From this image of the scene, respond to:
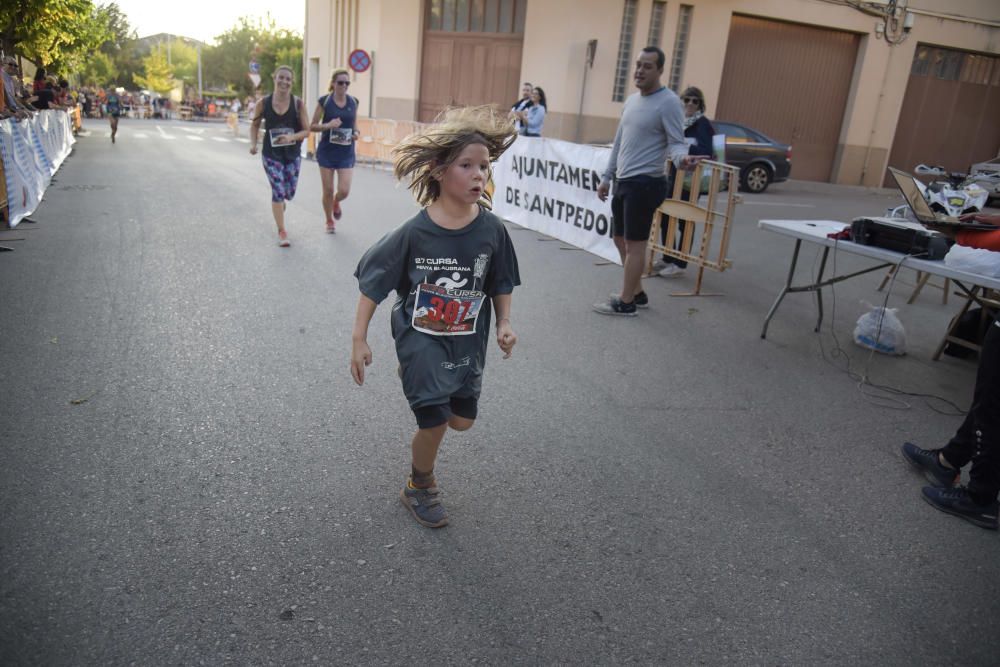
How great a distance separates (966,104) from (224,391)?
28.9 m

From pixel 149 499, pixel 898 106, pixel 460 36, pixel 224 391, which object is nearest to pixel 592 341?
pixel 224 391

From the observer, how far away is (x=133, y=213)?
980cm

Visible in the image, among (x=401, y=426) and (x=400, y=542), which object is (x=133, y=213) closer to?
(x=401, y=426)

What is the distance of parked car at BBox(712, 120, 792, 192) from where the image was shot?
17.8 m

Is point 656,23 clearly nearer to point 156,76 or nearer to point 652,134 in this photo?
point 652,134

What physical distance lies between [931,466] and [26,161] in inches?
428

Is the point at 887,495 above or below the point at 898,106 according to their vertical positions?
below

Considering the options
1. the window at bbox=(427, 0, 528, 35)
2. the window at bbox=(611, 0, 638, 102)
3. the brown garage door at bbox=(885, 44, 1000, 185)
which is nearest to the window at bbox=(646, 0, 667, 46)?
the window at bbox=(611, 0, 638, 102)

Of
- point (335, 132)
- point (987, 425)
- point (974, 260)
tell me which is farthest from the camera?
point (335, 132)

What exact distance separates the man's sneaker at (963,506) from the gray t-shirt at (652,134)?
337cm

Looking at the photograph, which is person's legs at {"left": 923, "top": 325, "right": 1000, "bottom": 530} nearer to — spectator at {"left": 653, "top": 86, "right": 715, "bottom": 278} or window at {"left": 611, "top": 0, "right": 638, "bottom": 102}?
spectator at {"left": 653, "top": 86, "right": 715, "bottom": 278}

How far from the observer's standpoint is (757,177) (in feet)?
60.0

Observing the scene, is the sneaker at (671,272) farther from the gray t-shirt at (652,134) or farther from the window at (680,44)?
the window at (680,44)

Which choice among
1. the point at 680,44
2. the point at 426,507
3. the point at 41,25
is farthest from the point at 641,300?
the point at 680,44
